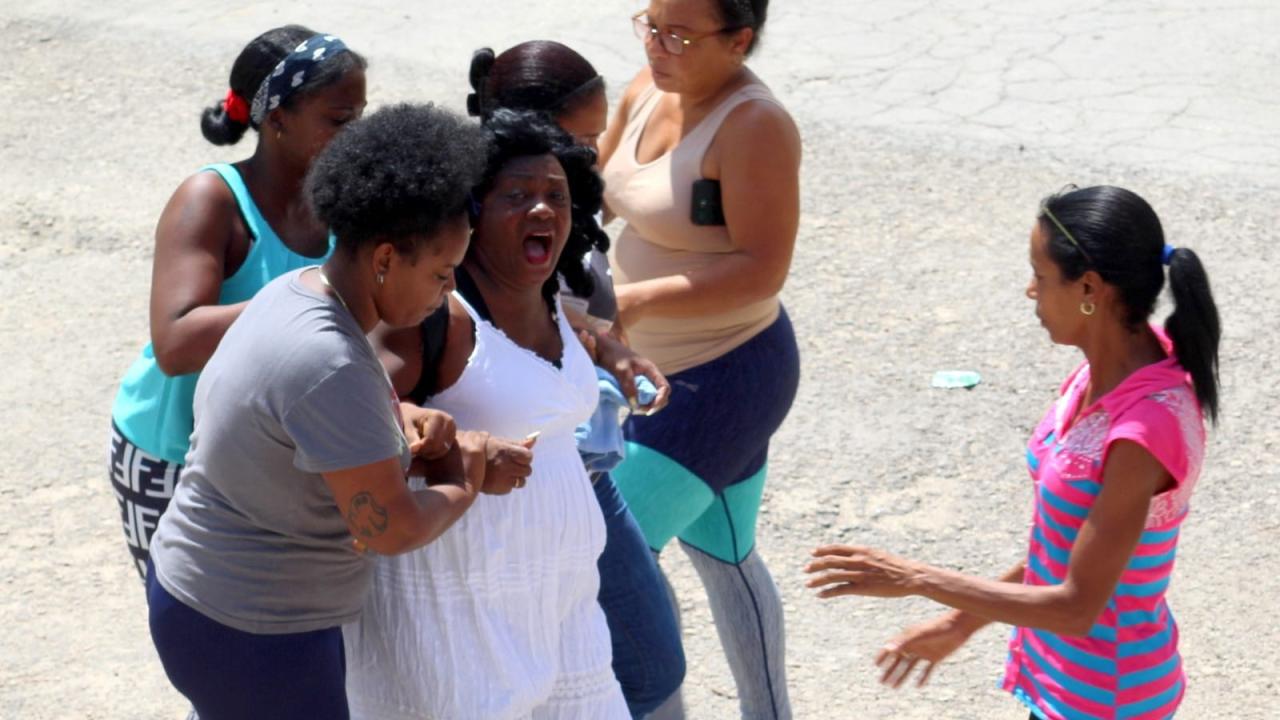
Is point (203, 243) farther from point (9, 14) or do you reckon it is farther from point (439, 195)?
point (9, 14)

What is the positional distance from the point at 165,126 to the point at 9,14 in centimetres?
239

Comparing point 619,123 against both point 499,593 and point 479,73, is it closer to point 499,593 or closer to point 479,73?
point 479,73

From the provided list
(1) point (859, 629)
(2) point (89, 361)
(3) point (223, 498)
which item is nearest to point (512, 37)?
(2) point (89, 361)

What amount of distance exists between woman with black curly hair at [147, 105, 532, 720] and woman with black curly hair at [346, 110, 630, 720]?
0.15m

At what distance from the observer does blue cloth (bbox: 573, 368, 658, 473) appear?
3316 mm

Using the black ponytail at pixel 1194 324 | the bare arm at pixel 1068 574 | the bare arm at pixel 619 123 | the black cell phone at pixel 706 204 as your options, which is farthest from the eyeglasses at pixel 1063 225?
the bare arm at pixel 619 123

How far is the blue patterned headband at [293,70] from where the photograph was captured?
3.26m

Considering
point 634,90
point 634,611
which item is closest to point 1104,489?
point 634,611

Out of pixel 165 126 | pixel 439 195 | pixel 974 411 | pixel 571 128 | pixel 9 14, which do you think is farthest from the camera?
pixel 9 14

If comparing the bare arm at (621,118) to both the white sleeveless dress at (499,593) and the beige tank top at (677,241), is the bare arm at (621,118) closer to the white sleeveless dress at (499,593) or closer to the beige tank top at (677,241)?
the beige tank top at (677,241)

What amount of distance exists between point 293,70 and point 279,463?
102 centimetres

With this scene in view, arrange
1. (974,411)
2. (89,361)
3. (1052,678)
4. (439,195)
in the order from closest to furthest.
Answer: (439,195), (1052,678), (974,411), (89,361)

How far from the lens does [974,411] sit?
5758 millimetres

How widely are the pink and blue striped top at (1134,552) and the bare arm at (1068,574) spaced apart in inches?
1.9
